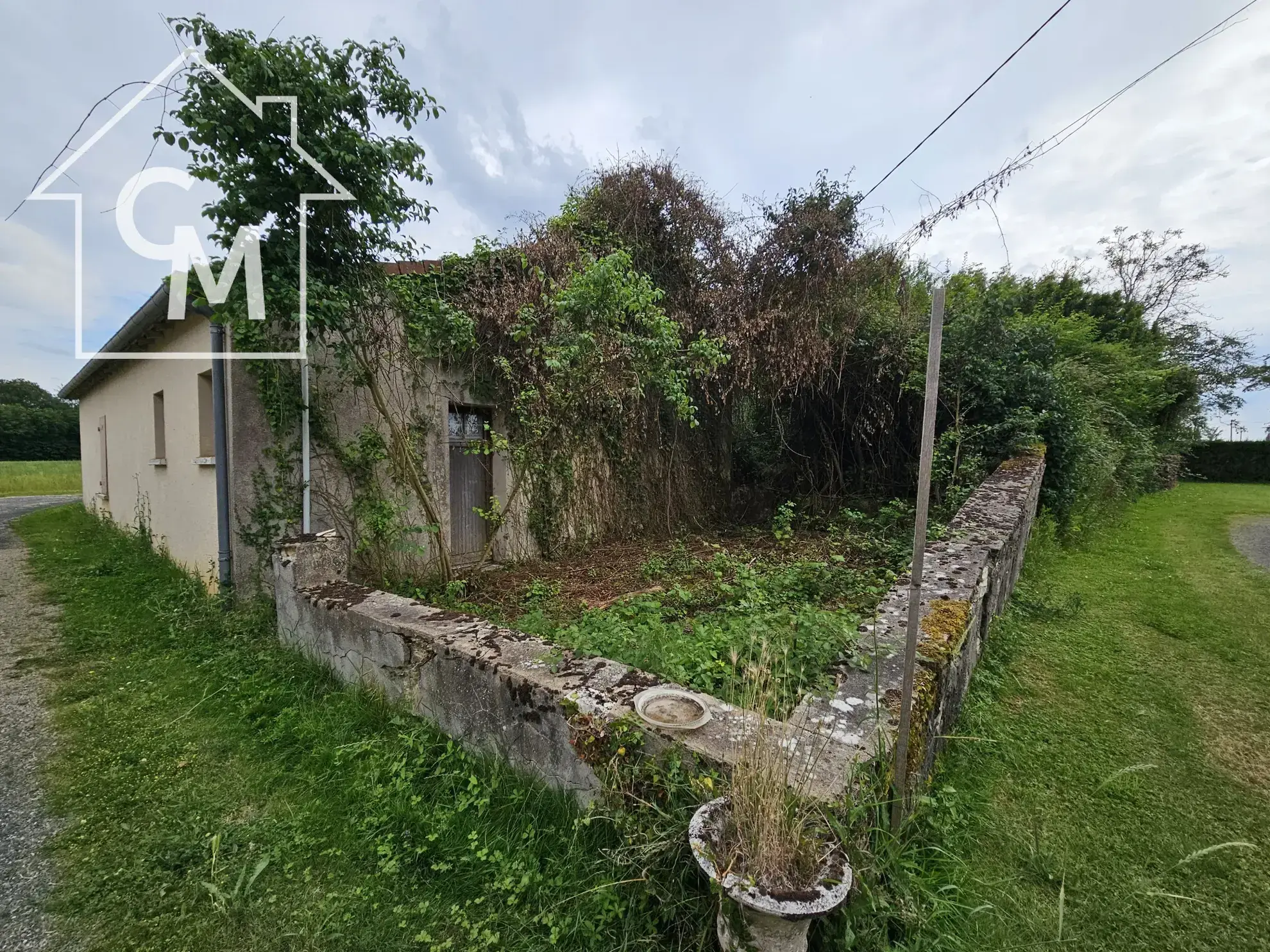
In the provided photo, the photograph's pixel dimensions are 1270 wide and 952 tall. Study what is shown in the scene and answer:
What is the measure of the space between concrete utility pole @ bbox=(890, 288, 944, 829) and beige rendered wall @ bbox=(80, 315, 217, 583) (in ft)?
17.6

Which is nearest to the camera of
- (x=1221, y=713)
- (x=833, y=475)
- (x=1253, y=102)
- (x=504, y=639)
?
(x=504, y=639)

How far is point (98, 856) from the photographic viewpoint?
6.56ft

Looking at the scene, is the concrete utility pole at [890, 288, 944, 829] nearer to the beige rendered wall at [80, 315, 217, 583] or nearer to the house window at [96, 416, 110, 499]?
the beige rendered wall at [80, 315, 217, 583]

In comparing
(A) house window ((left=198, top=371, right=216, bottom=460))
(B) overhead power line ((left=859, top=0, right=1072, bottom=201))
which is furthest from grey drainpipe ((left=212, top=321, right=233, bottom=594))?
(B) overhead power line ((left=859, top=0, right=1072, bottom=201))

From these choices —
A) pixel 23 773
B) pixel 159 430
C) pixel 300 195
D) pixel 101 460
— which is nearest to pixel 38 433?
pixel 101 460

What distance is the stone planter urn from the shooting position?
114cm

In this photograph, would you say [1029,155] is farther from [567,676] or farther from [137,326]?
[137,326]

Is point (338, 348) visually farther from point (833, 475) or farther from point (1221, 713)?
point (833, 475)

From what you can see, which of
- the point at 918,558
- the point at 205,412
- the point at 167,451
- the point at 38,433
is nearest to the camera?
the point at 918,558

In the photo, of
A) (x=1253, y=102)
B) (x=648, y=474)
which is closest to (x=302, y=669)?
(x=648, y=474)

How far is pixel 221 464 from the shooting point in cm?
432

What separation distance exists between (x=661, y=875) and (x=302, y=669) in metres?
2.70

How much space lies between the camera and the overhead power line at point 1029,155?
3.78 meters

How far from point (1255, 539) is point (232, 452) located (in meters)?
13.0
